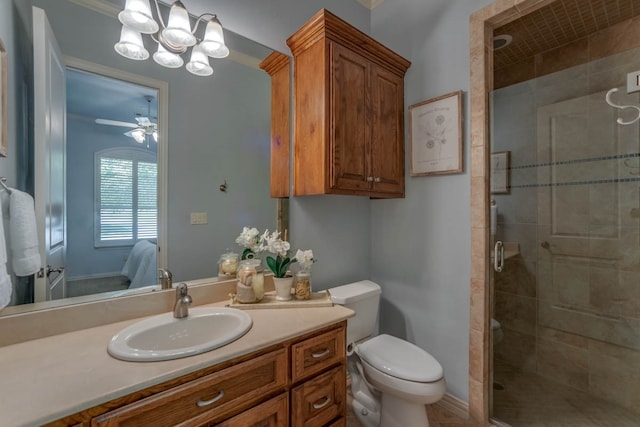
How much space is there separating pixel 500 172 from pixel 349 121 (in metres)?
1.07

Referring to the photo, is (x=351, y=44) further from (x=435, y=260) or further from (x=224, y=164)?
(x=435, y=260)

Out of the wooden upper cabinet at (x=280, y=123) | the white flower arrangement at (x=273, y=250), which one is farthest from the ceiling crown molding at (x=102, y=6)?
the white flower arrangement at (x=273, y=250)

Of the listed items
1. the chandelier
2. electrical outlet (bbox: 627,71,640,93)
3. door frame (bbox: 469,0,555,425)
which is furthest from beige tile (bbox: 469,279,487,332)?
the chandelier

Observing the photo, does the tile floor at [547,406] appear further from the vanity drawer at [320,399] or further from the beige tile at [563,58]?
the beige tile at [563,58]

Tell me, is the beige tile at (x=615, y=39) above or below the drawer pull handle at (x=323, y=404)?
above

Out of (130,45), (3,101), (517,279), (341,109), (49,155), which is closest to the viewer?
(3,101)

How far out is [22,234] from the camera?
98 centimetres

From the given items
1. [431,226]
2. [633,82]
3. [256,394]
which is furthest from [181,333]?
[633,82]

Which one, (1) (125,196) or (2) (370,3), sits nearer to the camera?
(1) (125,196)

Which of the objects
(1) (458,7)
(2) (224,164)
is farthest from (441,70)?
(2) (224,164)

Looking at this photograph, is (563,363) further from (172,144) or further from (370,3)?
(370,3)

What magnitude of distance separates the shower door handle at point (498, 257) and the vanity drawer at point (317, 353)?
105 centimetres

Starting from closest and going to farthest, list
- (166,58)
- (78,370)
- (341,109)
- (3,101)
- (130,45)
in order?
(78,370)
(3,101)
(130,45)
(166,58)
(341,109)

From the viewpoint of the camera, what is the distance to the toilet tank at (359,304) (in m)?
1.68
